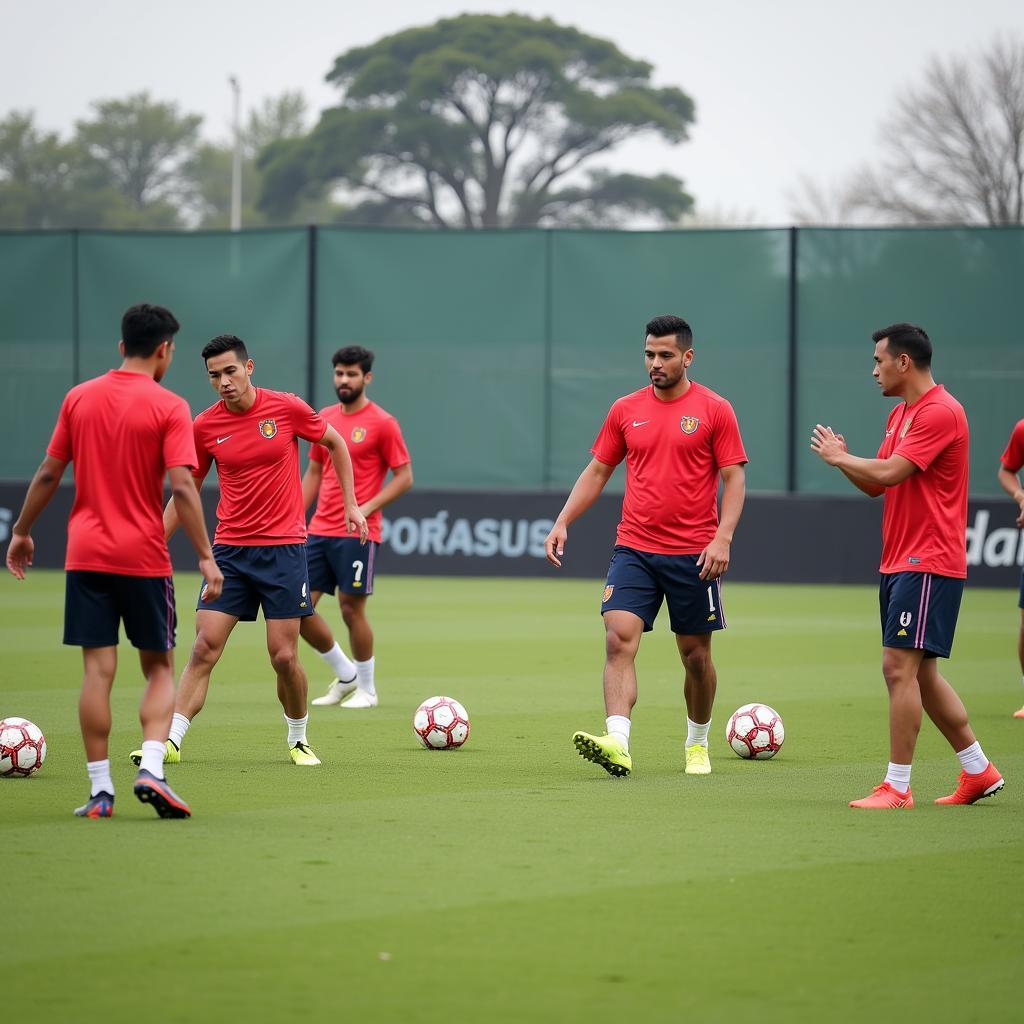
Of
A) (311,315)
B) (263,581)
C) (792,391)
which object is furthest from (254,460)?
(311,315)

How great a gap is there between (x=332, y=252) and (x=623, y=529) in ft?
59.3

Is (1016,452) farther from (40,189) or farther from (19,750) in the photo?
(40,189)

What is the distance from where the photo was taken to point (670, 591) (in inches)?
337

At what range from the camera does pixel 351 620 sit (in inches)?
464

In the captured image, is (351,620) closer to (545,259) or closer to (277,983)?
(277,983)

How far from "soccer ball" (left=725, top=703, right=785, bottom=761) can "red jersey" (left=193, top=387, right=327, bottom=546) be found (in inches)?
102

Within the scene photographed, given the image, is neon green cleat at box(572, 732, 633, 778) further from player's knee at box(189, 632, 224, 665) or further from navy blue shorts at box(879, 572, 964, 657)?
player's knee at box(189, 632, 224, 665)

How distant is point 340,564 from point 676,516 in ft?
13.0

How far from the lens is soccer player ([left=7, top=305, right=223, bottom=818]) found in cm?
698

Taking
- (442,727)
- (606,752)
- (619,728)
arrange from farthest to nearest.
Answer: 1. (442,727)
2. (619,728)
3. (606,752)

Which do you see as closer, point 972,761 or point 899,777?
point 899,777

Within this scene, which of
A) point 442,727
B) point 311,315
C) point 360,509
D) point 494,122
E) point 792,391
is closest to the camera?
point 442,727

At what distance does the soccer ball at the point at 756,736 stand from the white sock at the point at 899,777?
162 cm

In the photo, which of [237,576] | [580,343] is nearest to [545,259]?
[580,343]
